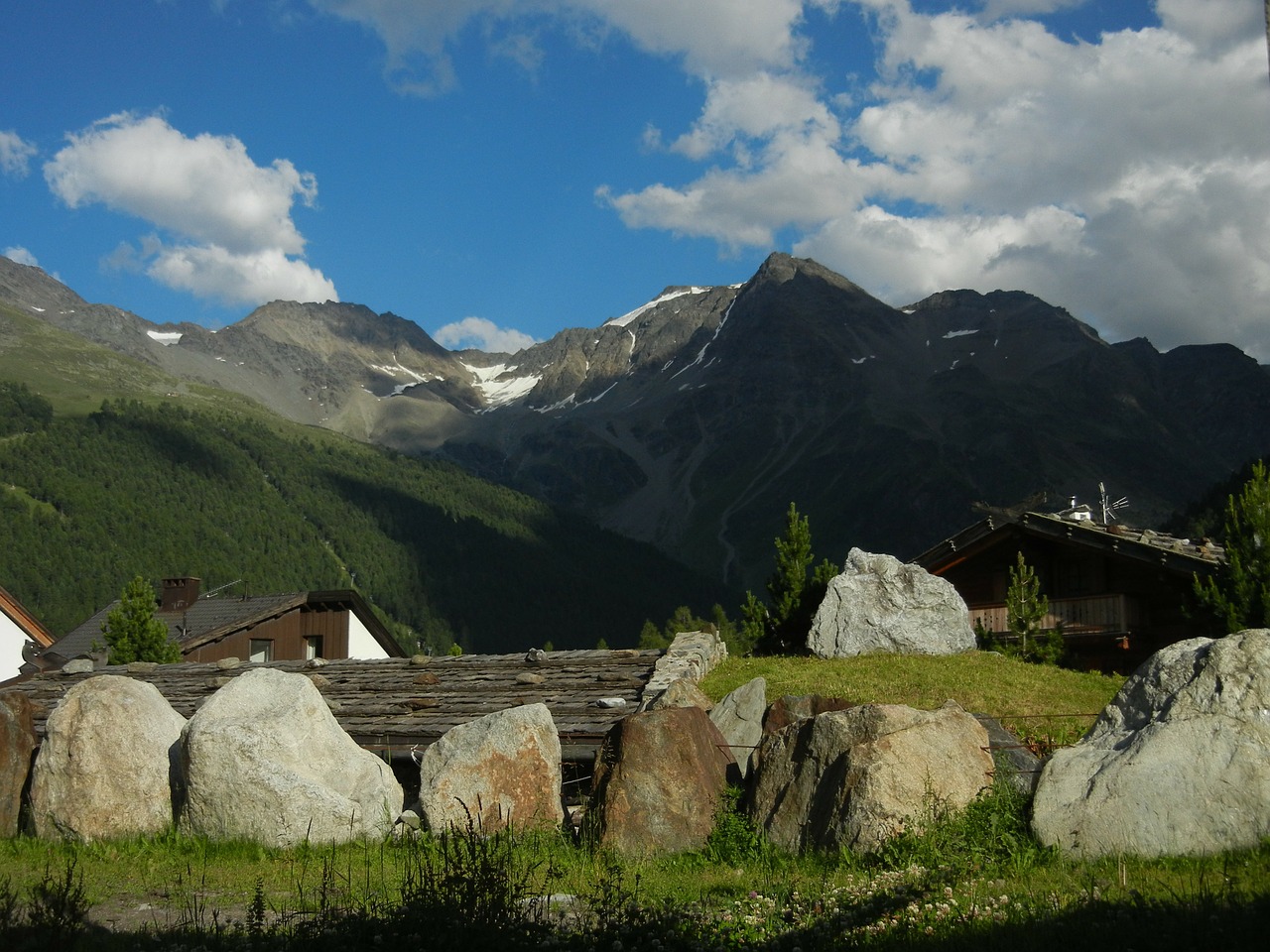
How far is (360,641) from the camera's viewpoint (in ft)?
167

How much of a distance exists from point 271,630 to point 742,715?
117ft

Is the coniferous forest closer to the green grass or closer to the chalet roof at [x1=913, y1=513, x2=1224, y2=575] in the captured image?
the chalet roof at [x1=913, y1=513, x2=1224, y2=575]

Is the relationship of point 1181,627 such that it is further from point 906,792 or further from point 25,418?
point 25,418

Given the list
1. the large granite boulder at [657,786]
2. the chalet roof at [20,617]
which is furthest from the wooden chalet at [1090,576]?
the chalet roof at [20,617]

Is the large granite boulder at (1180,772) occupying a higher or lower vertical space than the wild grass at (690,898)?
higher

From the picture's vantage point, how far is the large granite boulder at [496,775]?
1345cm

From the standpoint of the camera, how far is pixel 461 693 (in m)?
20.1

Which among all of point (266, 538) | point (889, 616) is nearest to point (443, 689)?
point (889, 616)

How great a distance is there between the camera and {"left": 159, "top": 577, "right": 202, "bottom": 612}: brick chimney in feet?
179

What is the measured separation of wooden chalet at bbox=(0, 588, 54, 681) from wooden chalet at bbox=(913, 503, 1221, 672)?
37426 millimetres

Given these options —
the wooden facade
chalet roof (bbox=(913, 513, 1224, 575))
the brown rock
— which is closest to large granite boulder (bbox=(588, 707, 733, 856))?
the brown rock

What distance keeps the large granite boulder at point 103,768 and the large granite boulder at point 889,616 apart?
1833 cm

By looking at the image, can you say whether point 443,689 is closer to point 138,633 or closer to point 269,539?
point 138,633

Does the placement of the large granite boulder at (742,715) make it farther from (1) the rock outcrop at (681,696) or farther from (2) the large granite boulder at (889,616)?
(2) the large granite boulder at (889,616)
